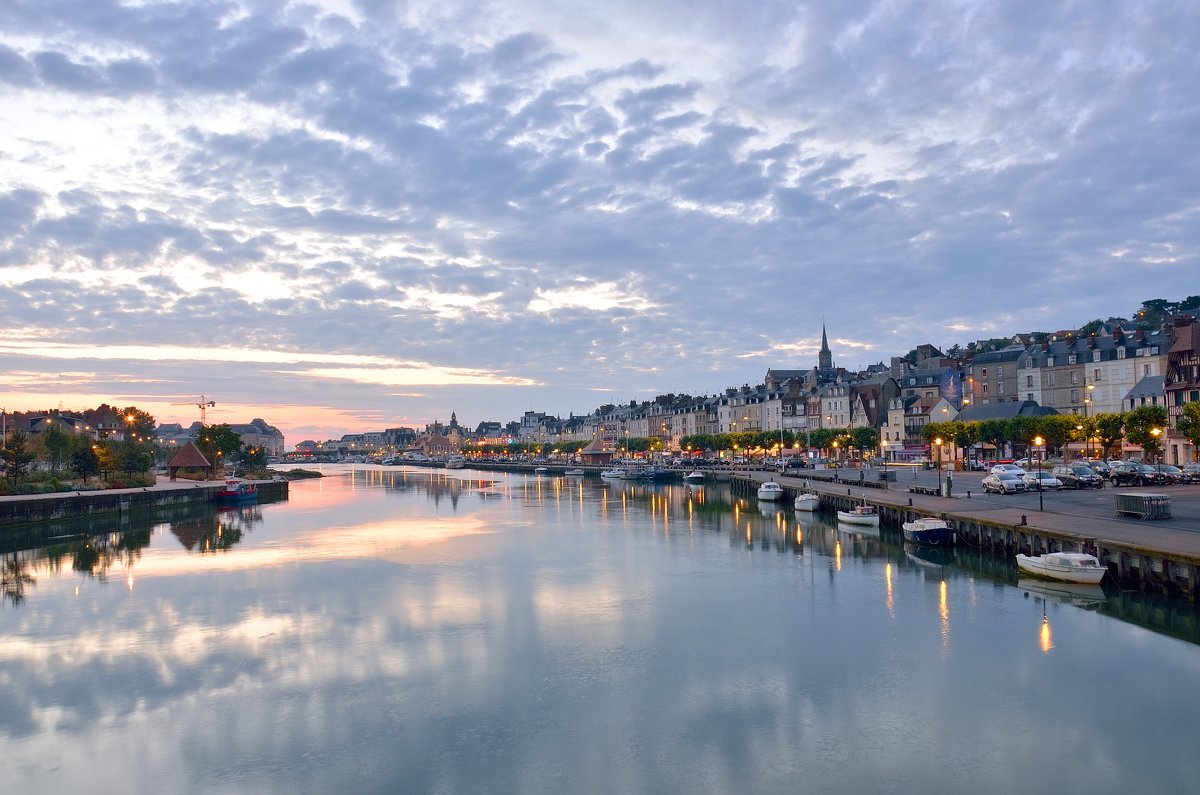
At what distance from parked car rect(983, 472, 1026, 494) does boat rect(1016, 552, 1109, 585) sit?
23.0m

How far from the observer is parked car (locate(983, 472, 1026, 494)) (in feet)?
178

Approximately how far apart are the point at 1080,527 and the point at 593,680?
24648mm

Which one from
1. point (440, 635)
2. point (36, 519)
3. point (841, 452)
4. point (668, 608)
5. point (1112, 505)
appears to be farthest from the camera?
point (841, 452)

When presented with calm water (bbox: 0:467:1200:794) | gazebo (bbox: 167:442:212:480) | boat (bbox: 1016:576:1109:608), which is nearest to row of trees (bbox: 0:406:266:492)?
gazebo (bbox: 167:442:212:480)

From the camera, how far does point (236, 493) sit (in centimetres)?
9262

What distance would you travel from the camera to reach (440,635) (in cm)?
2738

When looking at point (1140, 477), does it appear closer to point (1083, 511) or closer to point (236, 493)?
point (1083, 511)

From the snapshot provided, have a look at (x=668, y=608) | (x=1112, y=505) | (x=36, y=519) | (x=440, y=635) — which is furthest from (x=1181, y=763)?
(x=36, y=519)

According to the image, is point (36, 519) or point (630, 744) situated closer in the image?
point (630, 744)

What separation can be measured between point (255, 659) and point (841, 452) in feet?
364

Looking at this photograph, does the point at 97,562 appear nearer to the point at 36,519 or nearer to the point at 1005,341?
the point at 36,519

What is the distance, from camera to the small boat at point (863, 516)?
2084 inches

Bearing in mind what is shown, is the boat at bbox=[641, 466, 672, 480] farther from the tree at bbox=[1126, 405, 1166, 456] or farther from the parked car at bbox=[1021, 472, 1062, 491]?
the parked car at bbox=[1021, 472, 1062, 491]

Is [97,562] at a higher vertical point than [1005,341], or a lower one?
lower
